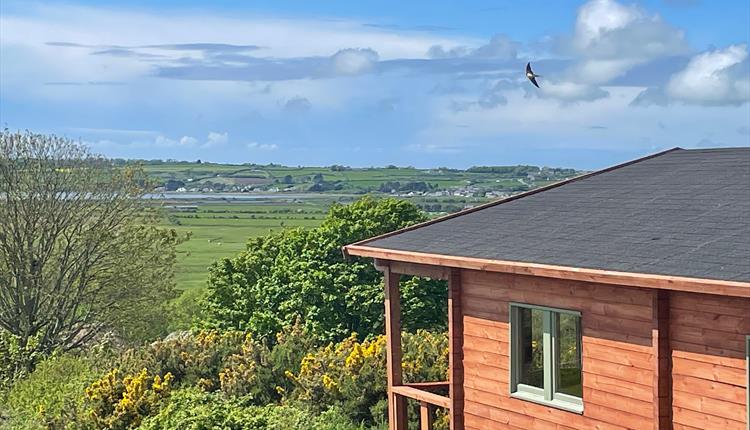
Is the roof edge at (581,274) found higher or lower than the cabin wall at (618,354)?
higher

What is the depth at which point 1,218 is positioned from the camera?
33.4 metres

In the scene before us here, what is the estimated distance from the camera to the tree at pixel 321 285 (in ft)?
106

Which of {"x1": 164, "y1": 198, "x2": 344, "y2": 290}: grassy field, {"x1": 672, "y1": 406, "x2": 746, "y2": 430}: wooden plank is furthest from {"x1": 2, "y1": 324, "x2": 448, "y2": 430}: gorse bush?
{"x1": 164, "y1": 198, "x2": 344, "y2": 290}: grassy field

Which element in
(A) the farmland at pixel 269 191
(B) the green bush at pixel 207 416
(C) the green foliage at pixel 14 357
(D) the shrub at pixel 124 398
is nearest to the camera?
(B) the green bush at pixel 207 416

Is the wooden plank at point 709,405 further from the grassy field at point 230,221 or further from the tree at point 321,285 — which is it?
the grassy field at point 230,221

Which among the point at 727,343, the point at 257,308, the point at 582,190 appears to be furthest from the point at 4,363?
the point at 727,343

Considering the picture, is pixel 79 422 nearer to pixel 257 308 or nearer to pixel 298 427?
pixel 298 427

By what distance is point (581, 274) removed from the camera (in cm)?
1110

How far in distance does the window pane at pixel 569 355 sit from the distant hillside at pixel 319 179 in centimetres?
5831

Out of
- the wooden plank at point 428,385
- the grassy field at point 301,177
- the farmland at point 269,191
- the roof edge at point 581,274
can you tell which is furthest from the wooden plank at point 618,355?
the grassy field at point 301,177

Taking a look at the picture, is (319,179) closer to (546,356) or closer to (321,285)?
(321,285)

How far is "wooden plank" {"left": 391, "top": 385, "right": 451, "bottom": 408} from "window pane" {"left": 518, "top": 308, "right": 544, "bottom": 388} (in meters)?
1.49

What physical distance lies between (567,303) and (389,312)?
3.59m

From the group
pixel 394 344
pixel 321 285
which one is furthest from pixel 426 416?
pixel 321 285
